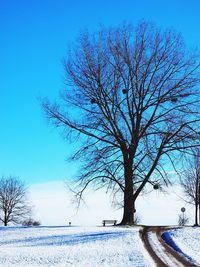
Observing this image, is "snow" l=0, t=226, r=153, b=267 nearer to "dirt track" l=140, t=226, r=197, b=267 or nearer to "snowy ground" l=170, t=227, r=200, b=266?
"dirt track" l=140, t=226, r=197, b=267

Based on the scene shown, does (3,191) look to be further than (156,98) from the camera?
Yes

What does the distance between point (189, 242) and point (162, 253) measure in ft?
12.2

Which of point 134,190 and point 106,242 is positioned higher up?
point 134,190

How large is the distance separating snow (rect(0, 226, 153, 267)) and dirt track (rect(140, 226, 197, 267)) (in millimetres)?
336

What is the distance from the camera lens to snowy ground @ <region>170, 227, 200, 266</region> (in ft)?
50.1

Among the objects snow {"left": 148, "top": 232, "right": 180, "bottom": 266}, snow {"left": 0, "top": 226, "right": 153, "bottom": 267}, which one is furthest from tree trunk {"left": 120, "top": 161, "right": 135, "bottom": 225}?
snow {"left": 0, "top": 226, "right": 153, "bottom": 267}

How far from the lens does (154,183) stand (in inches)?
1205

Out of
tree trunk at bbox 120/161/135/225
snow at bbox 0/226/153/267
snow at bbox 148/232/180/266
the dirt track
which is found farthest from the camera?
tree trunk at bbox 120/161/135/225

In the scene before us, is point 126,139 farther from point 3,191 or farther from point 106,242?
point 3,191

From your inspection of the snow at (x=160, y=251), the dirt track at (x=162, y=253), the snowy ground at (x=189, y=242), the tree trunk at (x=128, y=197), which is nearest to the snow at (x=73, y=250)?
the dirt track at (x=162, y=253)

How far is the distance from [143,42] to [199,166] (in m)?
23.1

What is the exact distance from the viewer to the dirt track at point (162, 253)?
13269 mm

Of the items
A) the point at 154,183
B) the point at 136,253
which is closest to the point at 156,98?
the point at 154,183

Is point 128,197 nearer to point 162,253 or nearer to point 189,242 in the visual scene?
point 189,242
